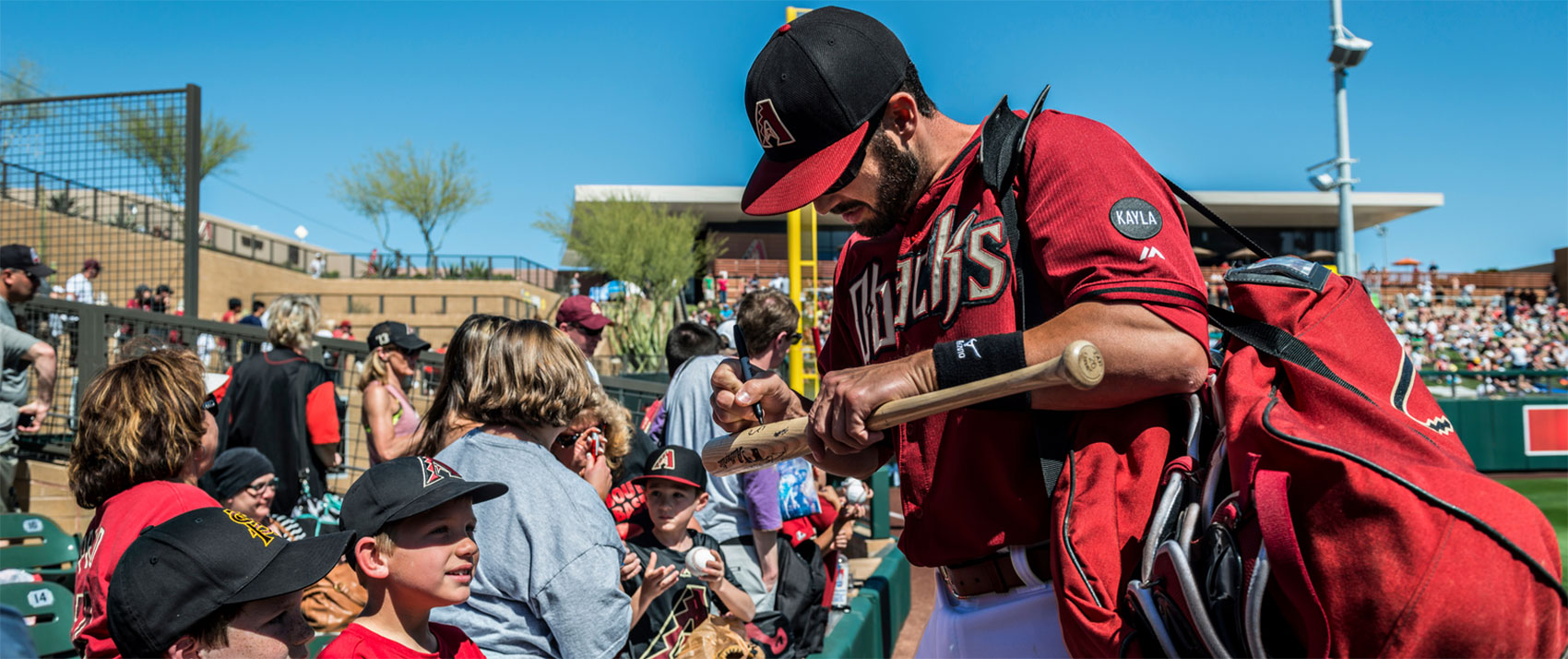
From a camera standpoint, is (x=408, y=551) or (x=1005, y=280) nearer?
(x=1005, y=280)

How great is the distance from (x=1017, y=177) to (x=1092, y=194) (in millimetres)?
185

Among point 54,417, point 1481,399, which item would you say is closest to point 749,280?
point 1481,399

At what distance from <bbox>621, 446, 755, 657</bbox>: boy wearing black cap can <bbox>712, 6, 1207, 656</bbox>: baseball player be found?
2.06 metres

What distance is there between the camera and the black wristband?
4.95ft

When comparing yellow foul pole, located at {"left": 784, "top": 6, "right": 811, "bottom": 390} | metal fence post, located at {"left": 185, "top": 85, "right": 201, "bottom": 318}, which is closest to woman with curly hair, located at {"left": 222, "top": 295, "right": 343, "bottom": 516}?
metal fence post, located at {"left": 185, "top": 85, "right": 201, "bottom": 318}

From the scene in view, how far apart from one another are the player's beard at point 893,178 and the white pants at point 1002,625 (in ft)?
2.42

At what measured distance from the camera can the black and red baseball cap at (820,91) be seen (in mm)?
1854

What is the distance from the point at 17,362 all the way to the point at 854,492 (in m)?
5.24

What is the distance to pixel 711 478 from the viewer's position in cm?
492

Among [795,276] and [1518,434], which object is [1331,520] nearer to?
[795,276]

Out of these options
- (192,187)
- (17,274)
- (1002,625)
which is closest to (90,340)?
(192,187)

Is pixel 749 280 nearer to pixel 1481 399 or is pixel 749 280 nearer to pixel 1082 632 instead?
pixel 1481 399

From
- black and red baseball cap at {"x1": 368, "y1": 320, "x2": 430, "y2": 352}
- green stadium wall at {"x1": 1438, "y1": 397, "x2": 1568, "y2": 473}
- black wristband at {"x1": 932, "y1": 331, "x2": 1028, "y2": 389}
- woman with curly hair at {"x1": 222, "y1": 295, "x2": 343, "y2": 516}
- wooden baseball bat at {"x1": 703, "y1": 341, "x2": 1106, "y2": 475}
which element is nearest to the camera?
wooden baseball bat at {"x1": 703, "y1": 341, "x2": 1106, "y2": 475}

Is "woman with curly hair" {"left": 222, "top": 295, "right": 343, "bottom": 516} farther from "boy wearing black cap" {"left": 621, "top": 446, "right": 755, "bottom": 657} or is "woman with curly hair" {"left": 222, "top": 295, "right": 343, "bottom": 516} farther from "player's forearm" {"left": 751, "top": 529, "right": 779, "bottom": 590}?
"player's forearm" {"left": 751, "top": 529, "right": 779, "bottom": 590}
